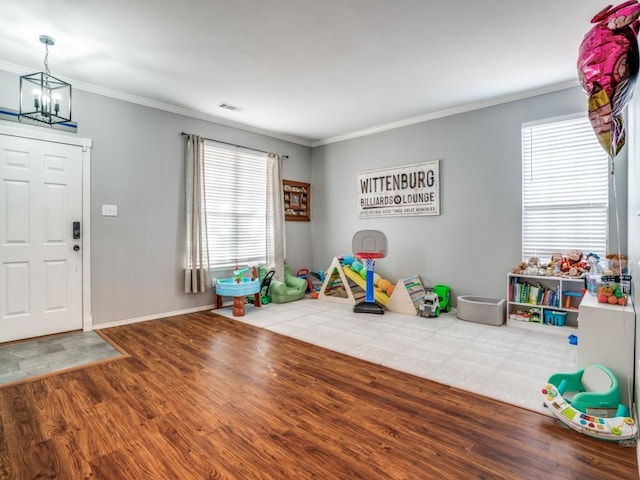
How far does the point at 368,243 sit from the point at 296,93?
2091mm

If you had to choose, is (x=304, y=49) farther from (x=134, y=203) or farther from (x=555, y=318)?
(x=555, y=318)

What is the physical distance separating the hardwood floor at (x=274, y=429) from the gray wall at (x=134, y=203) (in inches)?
55.8

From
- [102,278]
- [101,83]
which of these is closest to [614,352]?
[102,278]

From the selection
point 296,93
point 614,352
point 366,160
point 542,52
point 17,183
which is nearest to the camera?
point 614,352

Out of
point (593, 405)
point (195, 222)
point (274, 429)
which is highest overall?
point (195, 222)

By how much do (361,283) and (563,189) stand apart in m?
2.67

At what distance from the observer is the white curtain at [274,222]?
5434 mm

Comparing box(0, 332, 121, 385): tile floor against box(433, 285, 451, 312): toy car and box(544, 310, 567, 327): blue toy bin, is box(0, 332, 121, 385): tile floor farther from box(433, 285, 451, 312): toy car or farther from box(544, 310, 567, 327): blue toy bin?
box(544, 310, 567, 327): blue toy bin

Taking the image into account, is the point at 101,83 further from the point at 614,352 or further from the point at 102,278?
the point at 614,352

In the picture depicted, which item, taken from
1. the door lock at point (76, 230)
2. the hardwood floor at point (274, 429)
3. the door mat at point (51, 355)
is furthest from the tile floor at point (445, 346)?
the door lock at point (76, 230)

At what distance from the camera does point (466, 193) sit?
4.37 metres

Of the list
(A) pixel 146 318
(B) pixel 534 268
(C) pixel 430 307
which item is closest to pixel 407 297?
(C) pixel 430 307

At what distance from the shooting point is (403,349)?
3035 mm

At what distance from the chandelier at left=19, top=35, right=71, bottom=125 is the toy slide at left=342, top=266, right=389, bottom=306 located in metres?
3.66
